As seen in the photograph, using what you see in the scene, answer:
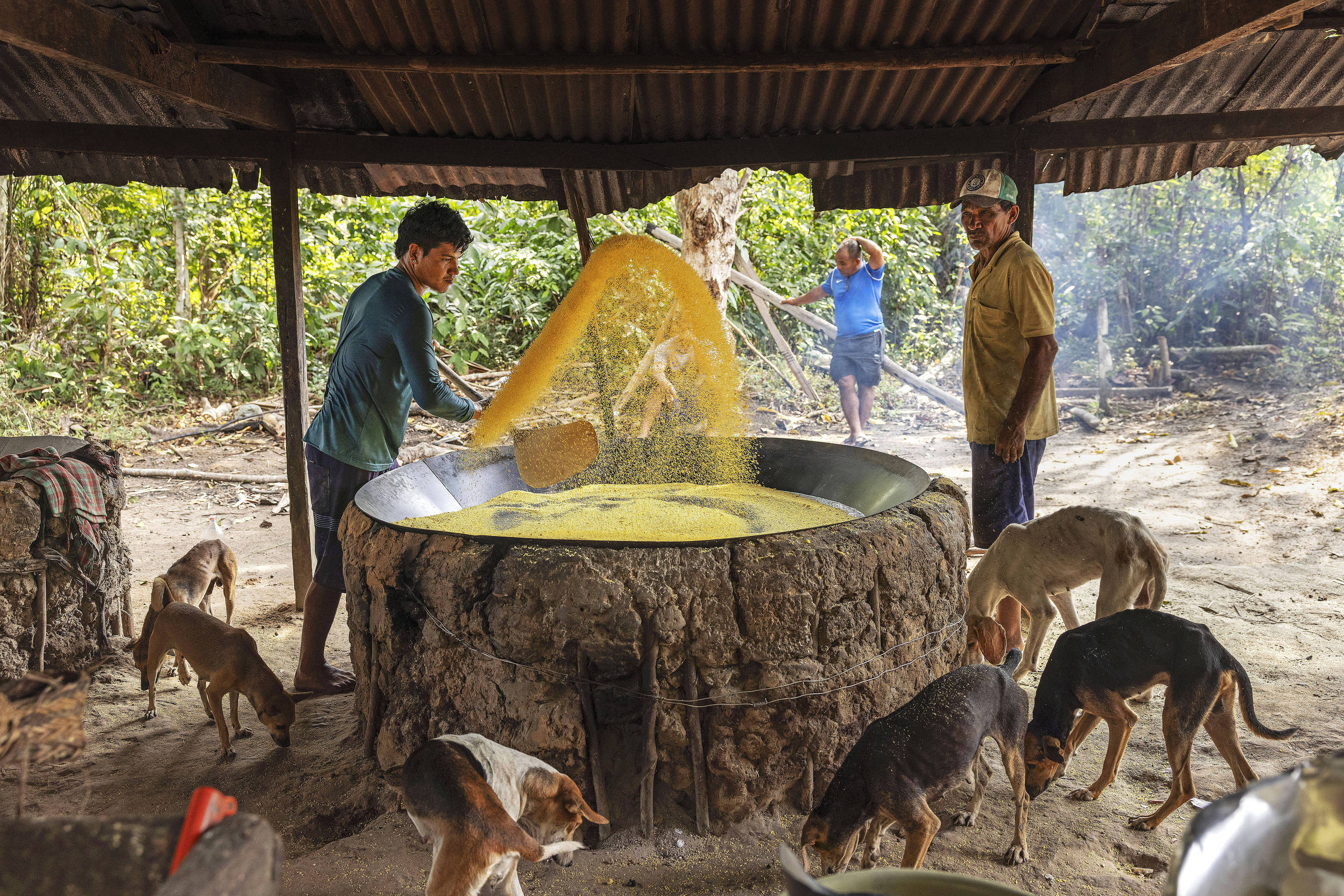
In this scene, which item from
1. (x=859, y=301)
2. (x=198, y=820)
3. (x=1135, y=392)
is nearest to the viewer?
(x=198, y=820)

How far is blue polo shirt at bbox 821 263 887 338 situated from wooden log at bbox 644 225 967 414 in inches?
9.1

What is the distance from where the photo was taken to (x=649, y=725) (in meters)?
2.00

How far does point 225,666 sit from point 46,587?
1170 mm

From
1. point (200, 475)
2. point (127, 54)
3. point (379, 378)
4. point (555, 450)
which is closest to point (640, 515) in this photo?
point (555, 450)

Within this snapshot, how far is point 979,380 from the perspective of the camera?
10.0 ft

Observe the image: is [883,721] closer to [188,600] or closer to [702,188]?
[188,600]

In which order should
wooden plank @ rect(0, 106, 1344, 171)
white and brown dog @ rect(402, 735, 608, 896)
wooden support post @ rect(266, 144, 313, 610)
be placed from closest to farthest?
1. white and brown dog @ rect(402, 735, 608, 896)
2. wooden plank @ rect(0, 106, 1344, 171)
3. wooden support post @ rect(266, 144, 313, 610)

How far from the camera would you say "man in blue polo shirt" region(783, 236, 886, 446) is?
671 centimetres

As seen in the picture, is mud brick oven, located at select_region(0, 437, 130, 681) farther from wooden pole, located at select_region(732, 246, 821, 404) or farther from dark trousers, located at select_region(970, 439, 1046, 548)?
wooden pole, located at select_region(732, 246, 821, 404)

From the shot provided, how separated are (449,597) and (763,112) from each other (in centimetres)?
255

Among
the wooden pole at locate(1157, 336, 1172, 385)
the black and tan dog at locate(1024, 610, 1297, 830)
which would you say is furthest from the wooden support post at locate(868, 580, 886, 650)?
the wooden pole at locate(1157, 336, 1172, 385)

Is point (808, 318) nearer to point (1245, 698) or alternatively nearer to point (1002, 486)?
point (1002, 486)

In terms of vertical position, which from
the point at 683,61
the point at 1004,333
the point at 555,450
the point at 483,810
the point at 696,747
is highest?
the point at 683,61

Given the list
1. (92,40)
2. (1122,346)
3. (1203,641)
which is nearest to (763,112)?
(92,40)
